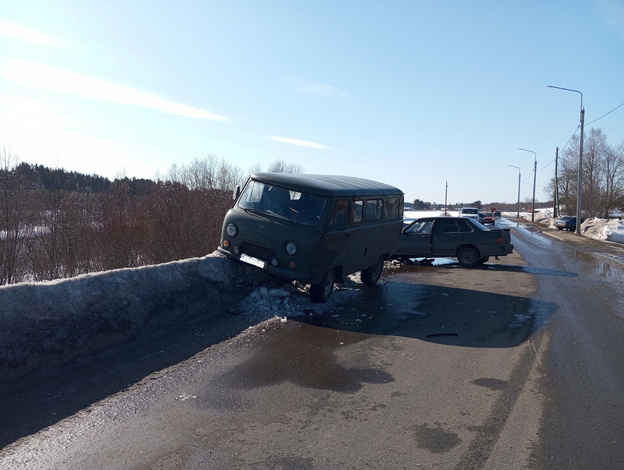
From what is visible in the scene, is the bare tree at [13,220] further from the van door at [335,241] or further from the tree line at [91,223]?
the van door at [335,241]

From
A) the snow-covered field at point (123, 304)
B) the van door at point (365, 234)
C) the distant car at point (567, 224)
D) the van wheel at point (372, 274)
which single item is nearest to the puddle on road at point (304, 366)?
the snow-covered field at point (123, 304)

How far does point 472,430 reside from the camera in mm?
4602

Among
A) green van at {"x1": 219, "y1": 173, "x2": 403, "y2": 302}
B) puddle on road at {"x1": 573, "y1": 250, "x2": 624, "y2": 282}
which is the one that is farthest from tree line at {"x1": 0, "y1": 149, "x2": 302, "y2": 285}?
puddle on road at {"x1": 573, "y1": 250, "x2": 624, "y2": 282}

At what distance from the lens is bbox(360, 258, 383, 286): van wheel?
12828 mm

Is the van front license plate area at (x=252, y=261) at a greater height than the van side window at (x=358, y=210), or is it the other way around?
the van side window at (x=358, y=210)

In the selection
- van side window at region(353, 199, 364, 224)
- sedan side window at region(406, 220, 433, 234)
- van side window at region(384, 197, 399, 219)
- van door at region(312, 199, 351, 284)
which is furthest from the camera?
sedan side window at region(406, 220, 433, 234)

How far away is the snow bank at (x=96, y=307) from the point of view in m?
5.86

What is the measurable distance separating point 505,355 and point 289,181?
5305 mm

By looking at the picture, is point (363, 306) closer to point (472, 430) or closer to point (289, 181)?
point (289, 181)

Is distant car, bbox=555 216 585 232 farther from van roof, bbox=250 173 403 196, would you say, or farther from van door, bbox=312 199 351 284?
van door, bbox=312 199 351 284

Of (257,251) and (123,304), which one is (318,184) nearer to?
(257,251)

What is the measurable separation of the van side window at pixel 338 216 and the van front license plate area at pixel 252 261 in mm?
1410

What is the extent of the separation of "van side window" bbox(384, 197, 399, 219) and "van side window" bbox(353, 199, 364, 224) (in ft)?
5.66

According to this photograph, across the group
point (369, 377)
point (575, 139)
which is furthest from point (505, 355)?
point (575, 139)
